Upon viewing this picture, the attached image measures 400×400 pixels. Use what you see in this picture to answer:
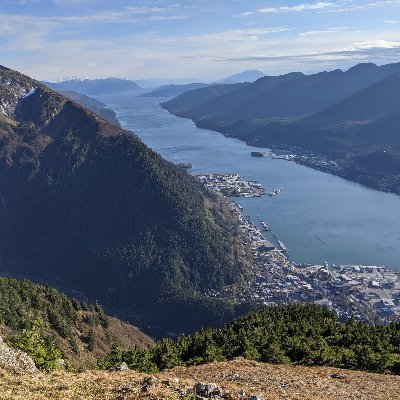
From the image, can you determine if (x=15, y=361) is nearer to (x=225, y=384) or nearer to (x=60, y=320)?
(x=225, y=384)

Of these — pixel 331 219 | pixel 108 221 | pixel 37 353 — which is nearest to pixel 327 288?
pixel 331 219

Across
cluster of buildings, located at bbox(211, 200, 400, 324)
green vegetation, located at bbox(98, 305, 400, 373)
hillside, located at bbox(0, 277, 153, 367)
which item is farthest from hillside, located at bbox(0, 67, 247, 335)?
green vegetation, located at bbox(98, 305, 400, 373)

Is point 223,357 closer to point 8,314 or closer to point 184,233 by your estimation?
point 8,314

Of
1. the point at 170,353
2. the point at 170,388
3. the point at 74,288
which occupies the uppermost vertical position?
the point at 170,388

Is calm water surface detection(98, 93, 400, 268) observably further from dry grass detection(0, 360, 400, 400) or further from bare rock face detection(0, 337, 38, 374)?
bare rock face detection(0, 337, 38, 374)

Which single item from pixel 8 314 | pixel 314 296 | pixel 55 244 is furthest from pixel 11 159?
pixel 8 314

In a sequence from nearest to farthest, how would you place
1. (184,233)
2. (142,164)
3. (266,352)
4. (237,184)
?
(266,352)
(184,233)
(142,164)
(237,184)
